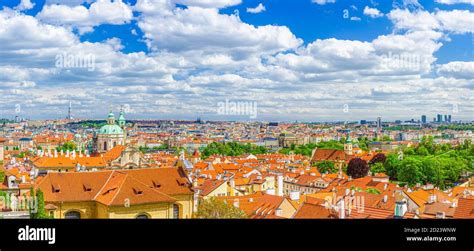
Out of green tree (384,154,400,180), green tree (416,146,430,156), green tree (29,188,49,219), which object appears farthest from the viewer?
green tree (416,146,430,156)

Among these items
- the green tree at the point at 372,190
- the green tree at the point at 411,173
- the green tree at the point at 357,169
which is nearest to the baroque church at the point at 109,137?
the green tree at the point at 357,169

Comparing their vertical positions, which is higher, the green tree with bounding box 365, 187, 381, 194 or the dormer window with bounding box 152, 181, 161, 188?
the dormer window with bounding box 152, 181, 161, 188

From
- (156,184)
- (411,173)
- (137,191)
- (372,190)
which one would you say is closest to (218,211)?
(137,191)

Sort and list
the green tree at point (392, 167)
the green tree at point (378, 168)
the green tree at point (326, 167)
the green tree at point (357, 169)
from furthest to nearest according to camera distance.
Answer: the green tree at point (326, 167), the green tree at point (378, 168), the green tree at point (357, 169), the green tree at point (392, 167)

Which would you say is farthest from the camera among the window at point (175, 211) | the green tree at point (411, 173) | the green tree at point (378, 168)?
the green tree at point (378, 168)

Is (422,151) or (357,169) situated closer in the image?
(357,169)

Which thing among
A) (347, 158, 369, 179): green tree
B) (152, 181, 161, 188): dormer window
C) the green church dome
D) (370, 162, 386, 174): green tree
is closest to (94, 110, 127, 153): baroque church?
the green church dome

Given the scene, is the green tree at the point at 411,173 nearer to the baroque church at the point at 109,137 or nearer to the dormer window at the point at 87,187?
the dormer window at the point at 87,187

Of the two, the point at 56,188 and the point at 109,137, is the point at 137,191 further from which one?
the point at 109,137

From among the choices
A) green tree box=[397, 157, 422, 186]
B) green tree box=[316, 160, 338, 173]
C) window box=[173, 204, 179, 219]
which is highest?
window box=[173, 204, 179, 219]

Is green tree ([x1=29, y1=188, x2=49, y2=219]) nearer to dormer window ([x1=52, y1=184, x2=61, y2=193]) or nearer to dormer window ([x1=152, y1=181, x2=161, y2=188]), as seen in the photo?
dormer window ([x1=52, y1=184, x2=61, y2=193])
